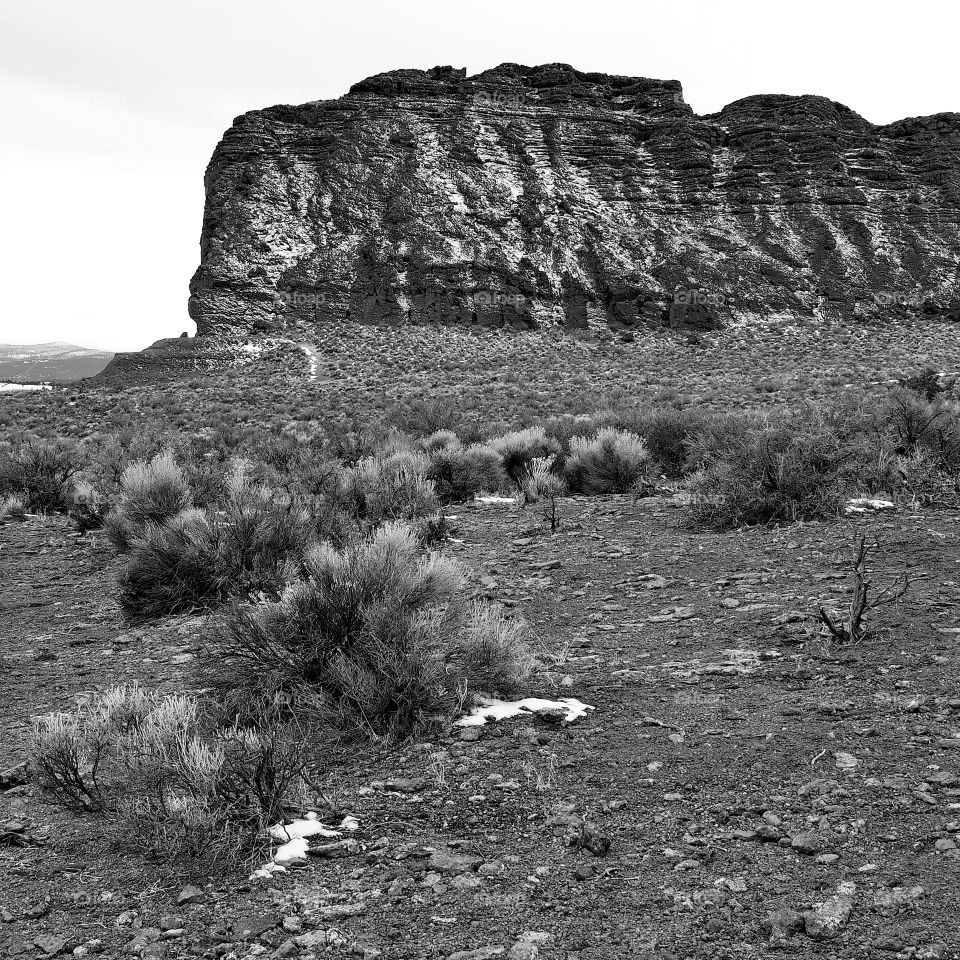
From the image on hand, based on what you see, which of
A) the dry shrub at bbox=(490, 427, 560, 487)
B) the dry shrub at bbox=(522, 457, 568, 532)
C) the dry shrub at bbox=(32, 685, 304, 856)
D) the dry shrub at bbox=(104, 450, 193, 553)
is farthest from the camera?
the dry shrub at bbox=(490, 427, 560, 487)

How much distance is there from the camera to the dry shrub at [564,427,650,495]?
11.9m

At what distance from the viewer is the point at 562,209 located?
2400 inches

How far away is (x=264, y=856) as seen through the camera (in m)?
3.08

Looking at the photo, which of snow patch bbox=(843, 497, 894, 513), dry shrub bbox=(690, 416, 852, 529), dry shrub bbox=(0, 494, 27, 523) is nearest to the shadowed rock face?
dry shrub bbox=(0, 494, 27, 523)

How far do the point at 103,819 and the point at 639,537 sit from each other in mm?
6117

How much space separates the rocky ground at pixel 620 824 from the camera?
8.53ft

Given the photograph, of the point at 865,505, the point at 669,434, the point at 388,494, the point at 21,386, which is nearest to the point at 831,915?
the point at 865,505

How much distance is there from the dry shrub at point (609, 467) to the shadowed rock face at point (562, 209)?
4564 cm

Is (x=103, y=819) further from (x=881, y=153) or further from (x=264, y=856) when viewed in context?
(x=881, y=153)

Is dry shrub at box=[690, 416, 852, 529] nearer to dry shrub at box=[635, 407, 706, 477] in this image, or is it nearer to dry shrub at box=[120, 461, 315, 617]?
dry shrub at box=[635, 407, 706, 477]

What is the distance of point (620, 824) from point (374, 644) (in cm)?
177

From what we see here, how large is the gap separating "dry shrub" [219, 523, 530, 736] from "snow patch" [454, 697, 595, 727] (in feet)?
0.38

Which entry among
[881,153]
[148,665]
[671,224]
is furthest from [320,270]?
[148,665]

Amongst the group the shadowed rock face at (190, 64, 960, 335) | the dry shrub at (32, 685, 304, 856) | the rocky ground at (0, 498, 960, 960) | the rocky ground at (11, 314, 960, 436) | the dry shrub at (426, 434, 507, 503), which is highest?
the shadowed rock face at (190, 64, 960, 335)
